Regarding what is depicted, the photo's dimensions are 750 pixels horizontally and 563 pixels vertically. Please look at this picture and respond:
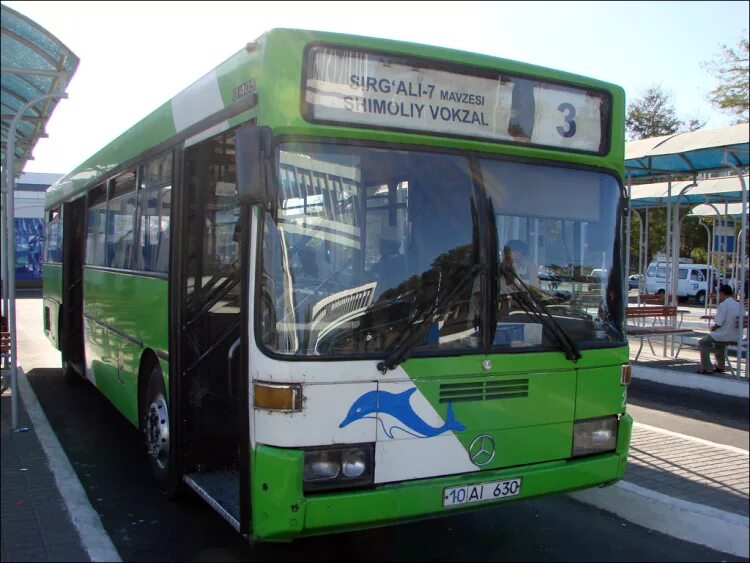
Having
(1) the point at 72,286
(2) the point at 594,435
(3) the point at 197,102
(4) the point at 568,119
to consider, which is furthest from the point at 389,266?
(1) the point at 72,286

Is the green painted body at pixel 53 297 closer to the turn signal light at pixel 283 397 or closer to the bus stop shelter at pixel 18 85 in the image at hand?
the bus stop shelter at pixel 18 85

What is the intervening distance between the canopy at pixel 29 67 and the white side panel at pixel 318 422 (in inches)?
165

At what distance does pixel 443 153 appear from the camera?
4.32 meters

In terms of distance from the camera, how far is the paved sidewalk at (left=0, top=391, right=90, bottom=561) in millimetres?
4414

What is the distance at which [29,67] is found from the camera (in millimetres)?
7016

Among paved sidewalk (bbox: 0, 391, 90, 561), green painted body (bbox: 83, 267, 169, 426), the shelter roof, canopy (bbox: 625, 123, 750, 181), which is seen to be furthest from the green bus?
the shelter roof

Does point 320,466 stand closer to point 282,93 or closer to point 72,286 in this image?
point 282,93

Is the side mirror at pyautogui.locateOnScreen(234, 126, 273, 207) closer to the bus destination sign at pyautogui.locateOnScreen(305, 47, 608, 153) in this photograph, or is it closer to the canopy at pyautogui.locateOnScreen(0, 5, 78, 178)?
the bus destination sign at pyautogui.locateOnScreen(305, 47, 608, 153)

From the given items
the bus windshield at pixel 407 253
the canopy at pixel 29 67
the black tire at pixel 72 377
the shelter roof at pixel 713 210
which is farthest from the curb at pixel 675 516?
the shelter roof at pixel 713 210

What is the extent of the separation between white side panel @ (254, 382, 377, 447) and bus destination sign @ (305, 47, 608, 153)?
1.47m

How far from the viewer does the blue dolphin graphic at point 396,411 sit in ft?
12.9

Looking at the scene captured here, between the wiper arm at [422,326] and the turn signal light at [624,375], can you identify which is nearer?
the wiper arm at [422,326]

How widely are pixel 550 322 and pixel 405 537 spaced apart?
5.80 ft

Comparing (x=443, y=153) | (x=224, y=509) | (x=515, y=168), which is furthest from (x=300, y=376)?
(x=515, y=168)
